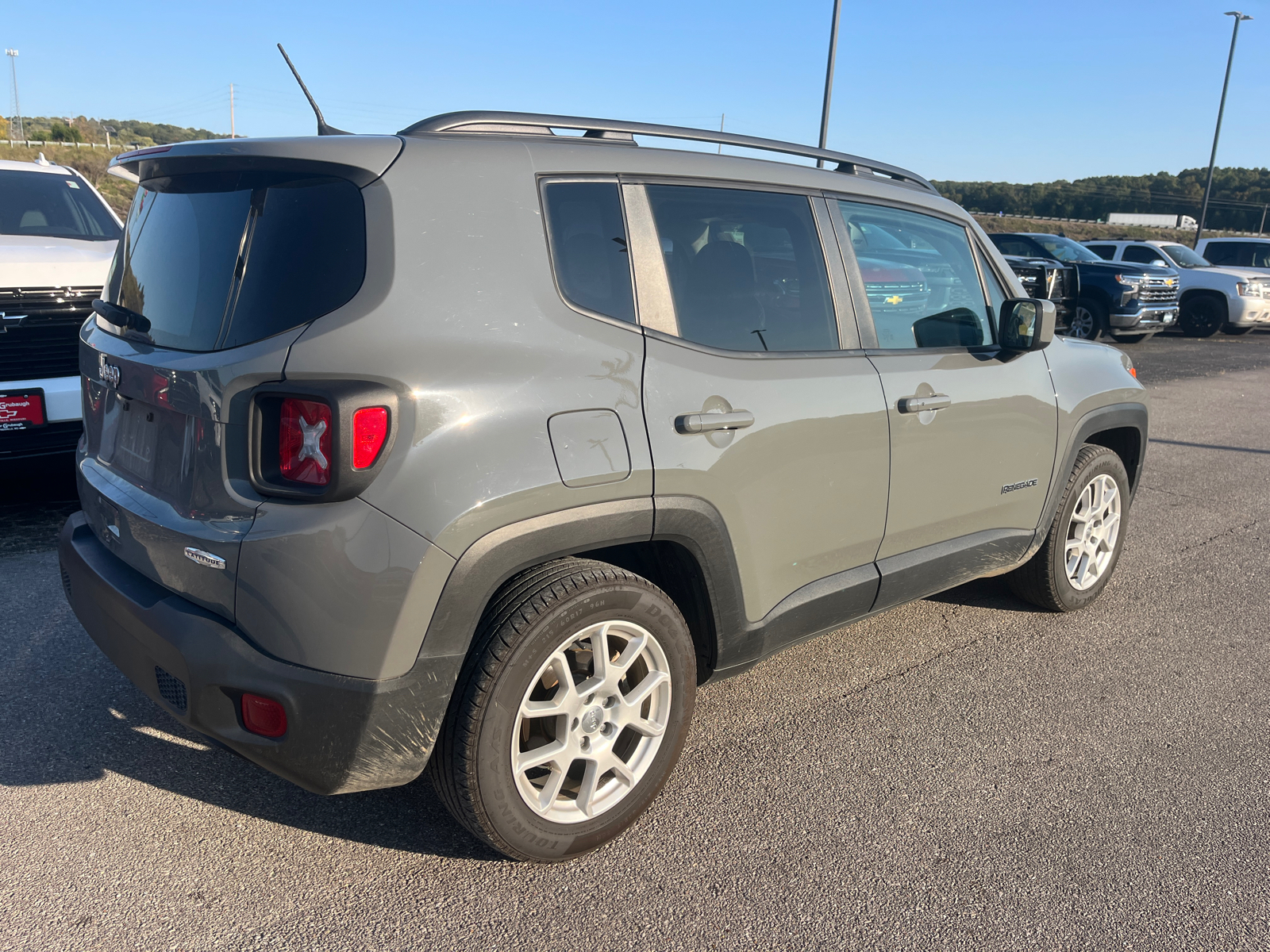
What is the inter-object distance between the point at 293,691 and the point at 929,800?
6.14ft

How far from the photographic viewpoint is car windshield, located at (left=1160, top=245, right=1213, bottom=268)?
766 inches

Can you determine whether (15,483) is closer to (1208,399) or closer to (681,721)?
(681,721)

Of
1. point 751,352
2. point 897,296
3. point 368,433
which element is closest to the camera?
point 368,433

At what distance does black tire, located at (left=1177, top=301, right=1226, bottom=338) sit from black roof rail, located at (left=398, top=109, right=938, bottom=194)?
19.0 m

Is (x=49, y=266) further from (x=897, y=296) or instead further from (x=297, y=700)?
(x=897, y=296)

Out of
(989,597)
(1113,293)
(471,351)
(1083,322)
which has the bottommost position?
(989,597)

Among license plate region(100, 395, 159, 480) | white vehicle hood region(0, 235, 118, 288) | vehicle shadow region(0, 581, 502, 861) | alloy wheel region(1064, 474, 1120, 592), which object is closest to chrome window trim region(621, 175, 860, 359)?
license plate region(100, 395, 159, 480)

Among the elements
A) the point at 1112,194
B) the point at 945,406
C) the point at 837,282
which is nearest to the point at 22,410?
the point at 837,282

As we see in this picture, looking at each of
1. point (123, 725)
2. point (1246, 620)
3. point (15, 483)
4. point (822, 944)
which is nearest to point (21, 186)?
point (15, 483)

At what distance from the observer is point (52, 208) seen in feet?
21.7

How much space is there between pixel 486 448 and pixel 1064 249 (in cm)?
1716

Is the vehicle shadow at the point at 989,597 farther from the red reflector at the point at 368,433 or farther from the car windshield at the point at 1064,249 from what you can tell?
the car windshield at the point at 1064,249

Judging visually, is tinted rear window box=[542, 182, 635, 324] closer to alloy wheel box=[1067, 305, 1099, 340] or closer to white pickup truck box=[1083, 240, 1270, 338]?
alloy wheel box=[1067, 305, 1099, 340]

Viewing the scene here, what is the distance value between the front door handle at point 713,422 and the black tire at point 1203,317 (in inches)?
783
